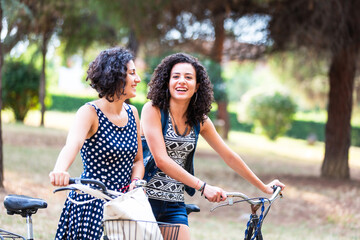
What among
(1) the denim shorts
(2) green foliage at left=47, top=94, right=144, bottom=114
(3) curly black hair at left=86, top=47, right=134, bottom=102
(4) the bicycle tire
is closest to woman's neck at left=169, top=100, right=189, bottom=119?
(3) curly black hair at left=86, top=47, right=134, bottom=102

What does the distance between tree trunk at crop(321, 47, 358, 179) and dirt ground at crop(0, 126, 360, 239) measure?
440 mm

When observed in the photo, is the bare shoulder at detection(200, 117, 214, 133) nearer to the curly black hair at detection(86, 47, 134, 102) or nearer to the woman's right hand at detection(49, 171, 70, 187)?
the curly black hair at detection(86, 47, 134, 102)

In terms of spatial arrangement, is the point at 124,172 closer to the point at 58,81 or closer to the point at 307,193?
the point at 307,193

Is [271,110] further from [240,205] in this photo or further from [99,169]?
[99,169]

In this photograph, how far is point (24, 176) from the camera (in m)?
10.3

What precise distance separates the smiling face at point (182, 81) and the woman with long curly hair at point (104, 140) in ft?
0.93

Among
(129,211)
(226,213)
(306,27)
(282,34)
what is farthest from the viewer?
(282,34)

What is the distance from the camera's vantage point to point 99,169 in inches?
118

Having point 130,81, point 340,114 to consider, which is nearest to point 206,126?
point 130,81

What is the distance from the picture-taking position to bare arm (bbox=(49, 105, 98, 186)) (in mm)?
2533

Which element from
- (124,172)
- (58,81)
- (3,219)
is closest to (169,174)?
A: (124,172)

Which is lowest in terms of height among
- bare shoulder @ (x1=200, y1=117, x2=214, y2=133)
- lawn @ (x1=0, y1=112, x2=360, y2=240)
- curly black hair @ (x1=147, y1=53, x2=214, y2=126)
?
lawn @ (x1=0, y1=112, x2=360, y2=240)

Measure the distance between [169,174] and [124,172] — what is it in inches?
10.0

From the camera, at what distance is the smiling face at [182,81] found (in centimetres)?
326
